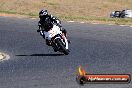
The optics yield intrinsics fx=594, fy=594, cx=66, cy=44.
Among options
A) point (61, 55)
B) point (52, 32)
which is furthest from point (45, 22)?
point (61, 55)

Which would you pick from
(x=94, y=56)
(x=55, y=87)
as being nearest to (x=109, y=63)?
(x=94, y=56)

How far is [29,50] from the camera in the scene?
25375 mm

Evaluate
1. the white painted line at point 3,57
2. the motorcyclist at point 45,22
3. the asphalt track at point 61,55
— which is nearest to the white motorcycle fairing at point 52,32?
the motorcyclist at point 45,22

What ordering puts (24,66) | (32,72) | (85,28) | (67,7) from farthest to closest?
(67,7), (85,28), (24,66), (32,72)

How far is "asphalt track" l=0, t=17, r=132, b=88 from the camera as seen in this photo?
707 inches

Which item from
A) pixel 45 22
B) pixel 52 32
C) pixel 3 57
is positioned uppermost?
pixel 45 22

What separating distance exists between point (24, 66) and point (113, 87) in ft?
17.5

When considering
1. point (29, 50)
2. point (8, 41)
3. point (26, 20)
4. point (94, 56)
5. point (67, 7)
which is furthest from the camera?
point (67, 7)

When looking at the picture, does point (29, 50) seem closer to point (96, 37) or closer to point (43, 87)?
point (96, 37)

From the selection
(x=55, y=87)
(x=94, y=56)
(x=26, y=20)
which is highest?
(x=55, y=87)

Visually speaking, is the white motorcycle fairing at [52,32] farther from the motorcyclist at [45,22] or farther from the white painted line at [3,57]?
the white painted line at [3,57]

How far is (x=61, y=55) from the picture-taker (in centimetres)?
2325

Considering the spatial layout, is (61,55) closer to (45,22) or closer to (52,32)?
(52,32)

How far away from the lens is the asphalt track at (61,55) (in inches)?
707
